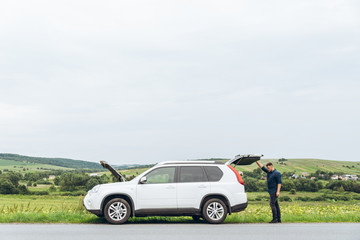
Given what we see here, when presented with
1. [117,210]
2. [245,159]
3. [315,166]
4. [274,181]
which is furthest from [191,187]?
[315,166]

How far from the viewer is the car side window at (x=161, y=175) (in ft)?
42.5

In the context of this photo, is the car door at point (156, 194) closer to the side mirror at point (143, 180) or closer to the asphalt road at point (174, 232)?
the side mirror at point (143, 180)

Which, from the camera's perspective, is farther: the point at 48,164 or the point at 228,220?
the point at 48,164

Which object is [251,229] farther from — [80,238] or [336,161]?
[336,161]

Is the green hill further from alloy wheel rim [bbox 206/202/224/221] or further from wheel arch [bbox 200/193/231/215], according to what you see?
alloy wheel rim [bbox 206/202/224/221]

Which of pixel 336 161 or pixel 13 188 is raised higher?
pixel 336 161

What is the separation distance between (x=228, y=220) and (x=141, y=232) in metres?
3.90

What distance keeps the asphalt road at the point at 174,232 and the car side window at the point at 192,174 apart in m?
1.46

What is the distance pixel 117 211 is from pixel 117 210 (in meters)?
0.03

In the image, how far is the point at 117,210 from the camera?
12.7 metres

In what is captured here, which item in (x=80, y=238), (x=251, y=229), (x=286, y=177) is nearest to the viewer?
(x=80, y=238)

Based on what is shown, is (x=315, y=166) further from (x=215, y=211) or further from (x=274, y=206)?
(x=215, y=211)

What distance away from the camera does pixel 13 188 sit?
130m

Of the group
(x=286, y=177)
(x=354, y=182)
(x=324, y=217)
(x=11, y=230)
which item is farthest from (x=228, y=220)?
(x=354, y=182)
